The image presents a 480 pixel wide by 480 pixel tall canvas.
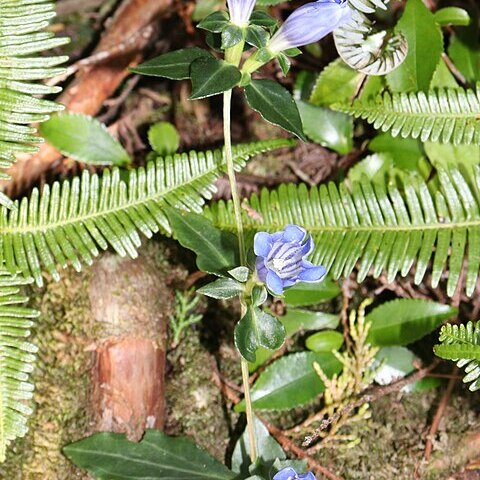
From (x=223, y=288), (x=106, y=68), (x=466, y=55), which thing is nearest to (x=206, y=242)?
(x=223, y=288)

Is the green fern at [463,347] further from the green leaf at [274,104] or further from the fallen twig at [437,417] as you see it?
the green leaf at [274,104]

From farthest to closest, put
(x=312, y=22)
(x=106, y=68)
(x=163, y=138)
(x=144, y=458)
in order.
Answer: (x=106, y=68), (x=163, y=138), (x=144, y=458), (x=312, y=22)

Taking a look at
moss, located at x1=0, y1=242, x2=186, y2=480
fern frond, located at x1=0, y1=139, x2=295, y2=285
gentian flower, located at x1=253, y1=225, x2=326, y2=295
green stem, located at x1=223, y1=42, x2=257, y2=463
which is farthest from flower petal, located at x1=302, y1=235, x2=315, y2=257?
moss, located at x1=0, y1=242, x2=186, y2=480

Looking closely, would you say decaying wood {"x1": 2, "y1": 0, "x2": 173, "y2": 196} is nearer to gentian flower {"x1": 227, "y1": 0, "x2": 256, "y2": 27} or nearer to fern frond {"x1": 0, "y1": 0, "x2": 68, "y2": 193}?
fern frond {"x1": 0, "y1": 0, "x2": 68, "y2": 193}

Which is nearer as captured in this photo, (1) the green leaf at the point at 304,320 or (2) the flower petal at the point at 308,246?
(2) the flower petal at the point at 308,246

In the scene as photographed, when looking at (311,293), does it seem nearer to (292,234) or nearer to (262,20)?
(292,234)

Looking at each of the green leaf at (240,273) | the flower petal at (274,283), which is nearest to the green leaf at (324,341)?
the green leaf at (240,273)
